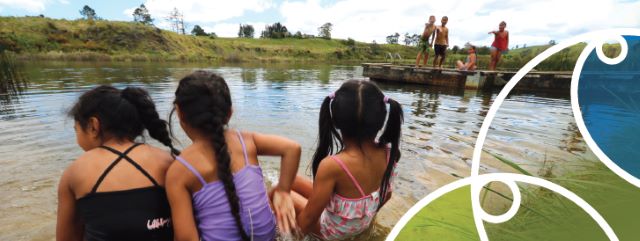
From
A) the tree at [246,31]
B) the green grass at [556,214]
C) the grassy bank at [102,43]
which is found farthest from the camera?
the tree at [246,31]

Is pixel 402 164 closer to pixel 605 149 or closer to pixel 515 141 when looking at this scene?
pixel 515 141

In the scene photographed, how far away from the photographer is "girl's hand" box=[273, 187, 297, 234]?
209 centimetres

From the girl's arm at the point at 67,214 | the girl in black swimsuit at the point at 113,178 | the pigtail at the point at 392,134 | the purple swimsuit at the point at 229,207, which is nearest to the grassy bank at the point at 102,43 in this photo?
the pigtail at the point at 392,134

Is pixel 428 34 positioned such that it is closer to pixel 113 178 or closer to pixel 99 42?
pixel 113 178

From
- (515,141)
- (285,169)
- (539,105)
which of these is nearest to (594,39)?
(285,169)

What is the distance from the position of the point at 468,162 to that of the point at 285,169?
305 cm

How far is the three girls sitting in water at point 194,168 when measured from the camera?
1.55m

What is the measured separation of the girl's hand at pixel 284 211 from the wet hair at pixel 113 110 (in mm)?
881

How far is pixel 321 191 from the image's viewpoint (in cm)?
190

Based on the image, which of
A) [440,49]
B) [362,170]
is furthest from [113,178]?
[440,49]

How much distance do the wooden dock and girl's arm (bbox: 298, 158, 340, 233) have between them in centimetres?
1067

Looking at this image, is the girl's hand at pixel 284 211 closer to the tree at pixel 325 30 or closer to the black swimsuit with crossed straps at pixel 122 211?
the black swimsuit with crossed straps at pixel 122 211

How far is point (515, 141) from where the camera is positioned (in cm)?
507

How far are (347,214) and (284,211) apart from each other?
15.2 inches
